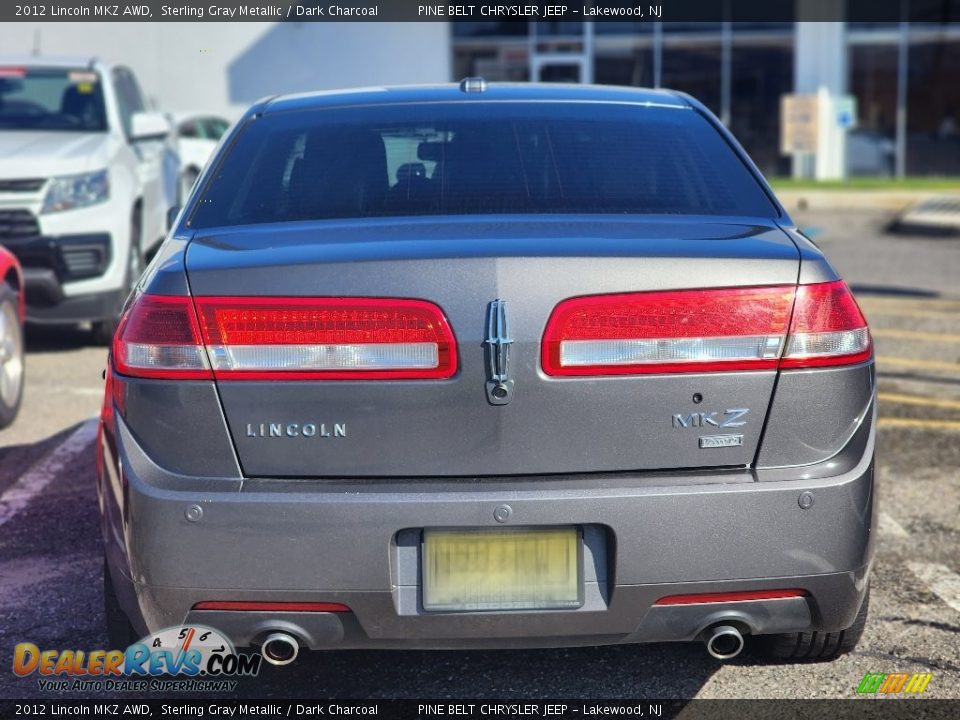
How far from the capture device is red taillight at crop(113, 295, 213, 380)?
2883 millimetres

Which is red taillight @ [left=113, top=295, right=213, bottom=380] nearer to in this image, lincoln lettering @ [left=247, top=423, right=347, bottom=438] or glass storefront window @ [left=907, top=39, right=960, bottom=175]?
lincoln lettering @ [left=247, top=423, right=347, bottom=438]

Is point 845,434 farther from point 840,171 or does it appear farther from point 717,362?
point 840,171

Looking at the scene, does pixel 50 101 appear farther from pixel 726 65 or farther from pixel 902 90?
pixel 902 90

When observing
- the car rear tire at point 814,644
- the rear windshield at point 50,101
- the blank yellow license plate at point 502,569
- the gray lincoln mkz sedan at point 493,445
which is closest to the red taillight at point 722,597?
the gray lincoln mkz sedan at point 493,445

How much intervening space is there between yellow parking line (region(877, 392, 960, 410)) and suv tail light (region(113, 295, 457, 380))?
4681 millimetres

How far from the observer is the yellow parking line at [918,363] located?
7.86m

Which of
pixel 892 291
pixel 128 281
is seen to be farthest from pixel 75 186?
pixel 892 291

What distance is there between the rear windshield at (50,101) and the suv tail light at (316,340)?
6.75 meters

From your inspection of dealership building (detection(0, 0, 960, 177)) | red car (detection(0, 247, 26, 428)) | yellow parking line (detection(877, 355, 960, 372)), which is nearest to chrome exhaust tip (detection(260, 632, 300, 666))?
red car (detection(0, 247, 26, 428))

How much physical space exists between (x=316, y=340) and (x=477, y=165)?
96 cm

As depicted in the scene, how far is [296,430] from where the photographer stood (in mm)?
2852

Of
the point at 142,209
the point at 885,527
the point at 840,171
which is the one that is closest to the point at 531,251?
the point at 885,527

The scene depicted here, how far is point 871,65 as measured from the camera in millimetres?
25875

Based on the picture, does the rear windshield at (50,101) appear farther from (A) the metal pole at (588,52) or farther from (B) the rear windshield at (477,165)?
(A) the metal pole at (588,52)
